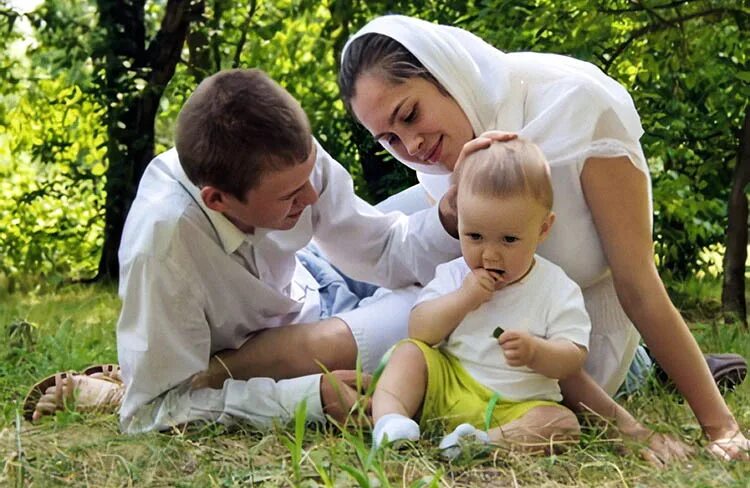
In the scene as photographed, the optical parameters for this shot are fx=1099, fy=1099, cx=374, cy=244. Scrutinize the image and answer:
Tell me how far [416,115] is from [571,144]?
38 cm

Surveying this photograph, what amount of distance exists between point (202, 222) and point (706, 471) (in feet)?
4.15

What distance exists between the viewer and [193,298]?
8.57 feet

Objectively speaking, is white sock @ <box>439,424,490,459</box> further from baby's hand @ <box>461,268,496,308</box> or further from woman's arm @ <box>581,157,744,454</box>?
woman's arm @ <box>581,157,744,454</box>

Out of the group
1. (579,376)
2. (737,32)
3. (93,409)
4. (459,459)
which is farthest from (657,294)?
(737,32)

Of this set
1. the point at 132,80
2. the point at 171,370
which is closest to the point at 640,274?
the point at 171,370

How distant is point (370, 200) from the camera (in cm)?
582

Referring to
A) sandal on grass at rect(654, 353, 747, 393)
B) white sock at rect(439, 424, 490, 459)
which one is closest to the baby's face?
white sock at rect(439, 424, 490, 459)

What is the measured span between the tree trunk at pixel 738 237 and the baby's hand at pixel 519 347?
7.78ft

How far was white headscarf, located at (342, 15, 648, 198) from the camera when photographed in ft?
8.47

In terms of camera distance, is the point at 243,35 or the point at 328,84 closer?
the point at 243,35

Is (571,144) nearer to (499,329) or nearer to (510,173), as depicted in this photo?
(510,173)

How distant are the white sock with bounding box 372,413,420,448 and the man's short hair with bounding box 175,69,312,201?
64cm

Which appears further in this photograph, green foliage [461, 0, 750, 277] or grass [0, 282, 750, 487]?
green foliage [461, 0, 750, 277]

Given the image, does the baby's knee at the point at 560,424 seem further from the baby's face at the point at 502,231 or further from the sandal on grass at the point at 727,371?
the sandal on grass at the point at 727,371
